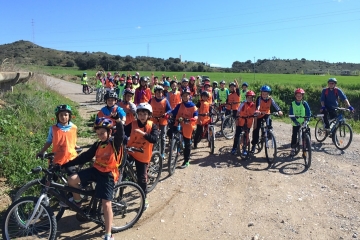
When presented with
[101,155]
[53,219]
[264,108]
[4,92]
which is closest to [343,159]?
[264,108]

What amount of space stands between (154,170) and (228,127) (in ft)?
19.0

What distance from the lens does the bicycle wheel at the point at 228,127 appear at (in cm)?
1149

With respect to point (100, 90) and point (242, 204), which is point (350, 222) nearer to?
point (242, 204)

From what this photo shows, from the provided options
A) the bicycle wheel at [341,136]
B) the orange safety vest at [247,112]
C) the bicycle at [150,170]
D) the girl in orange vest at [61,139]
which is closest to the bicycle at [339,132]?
the bicycle wheel at [341,136]

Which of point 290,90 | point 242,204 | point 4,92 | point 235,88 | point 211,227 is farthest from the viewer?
point 290,90

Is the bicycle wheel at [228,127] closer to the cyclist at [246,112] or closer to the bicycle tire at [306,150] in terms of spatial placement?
the cyclist at [246,112]

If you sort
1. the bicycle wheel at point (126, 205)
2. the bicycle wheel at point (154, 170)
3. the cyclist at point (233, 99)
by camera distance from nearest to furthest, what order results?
the bicycle wheel at point (126, 205), the bicycle wheel at point (154, 170), the cyclist at point (233, 99)

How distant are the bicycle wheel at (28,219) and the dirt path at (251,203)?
0.58m

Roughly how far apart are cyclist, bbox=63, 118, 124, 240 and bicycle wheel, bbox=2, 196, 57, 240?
0.45 meters

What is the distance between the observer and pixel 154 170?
655cm

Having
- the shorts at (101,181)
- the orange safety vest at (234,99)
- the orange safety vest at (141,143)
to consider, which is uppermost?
the orange safety vest at (234,99)

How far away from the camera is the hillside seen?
6881 centimetres

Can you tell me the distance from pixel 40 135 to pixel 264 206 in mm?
6007

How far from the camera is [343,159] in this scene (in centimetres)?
885
